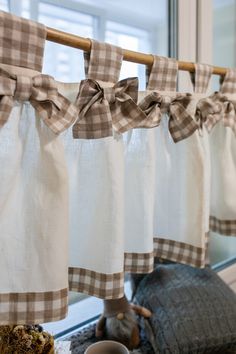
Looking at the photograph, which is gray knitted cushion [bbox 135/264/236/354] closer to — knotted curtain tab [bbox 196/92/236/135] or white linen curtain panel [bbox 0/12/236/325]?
white linen curtain panel [bbox 0/12/236/325]

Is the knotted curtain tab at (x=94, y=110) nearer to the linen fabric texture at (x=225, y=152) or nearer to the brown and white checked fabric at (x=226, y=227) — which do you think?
Result: the linen fabric texture at (x=225, y=152)

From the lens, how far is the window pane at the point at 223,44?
3.77 feet

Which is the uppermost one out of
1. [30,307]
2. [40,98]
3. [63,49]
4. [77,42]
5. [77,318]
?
[63,49]

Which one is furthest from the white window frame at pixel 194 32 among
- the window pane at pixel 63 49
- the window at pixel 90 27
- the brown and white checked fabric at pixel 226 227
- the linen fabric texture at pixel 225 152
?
the brown and white checked fabric at pixel 226 227

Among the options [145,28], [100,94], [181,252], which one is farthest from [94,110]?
[145,28]

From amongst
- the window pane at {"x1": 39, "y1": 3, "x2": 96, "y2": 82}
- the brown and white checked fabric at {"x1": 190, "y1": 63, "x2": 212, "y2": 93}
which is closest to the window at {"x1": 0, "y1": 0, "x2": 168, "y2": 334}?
the window pane at {"x1": 39, "y1": 3, "x2": 96, "y2": 82}

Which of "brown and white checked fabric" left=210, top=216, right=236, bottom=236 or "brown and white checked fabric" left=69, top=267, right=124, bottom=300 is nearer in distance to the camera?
"brown and white checked fabric" left=69, top=267, right=124, bottom=300

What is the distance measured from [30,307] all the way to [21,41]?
0.38 metres

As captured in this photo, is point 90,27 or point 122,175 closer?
point 122,175

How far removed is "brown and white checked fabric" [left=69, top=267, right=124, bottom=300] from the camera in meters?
0.54

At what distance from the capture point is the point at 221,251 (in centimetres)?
131

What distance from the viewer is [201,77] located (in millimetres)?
740

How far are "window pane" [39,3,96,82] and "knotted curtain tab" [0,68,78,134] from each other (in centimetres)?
34

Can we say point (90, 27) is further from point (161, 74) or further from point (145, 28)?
point (161, 74)
